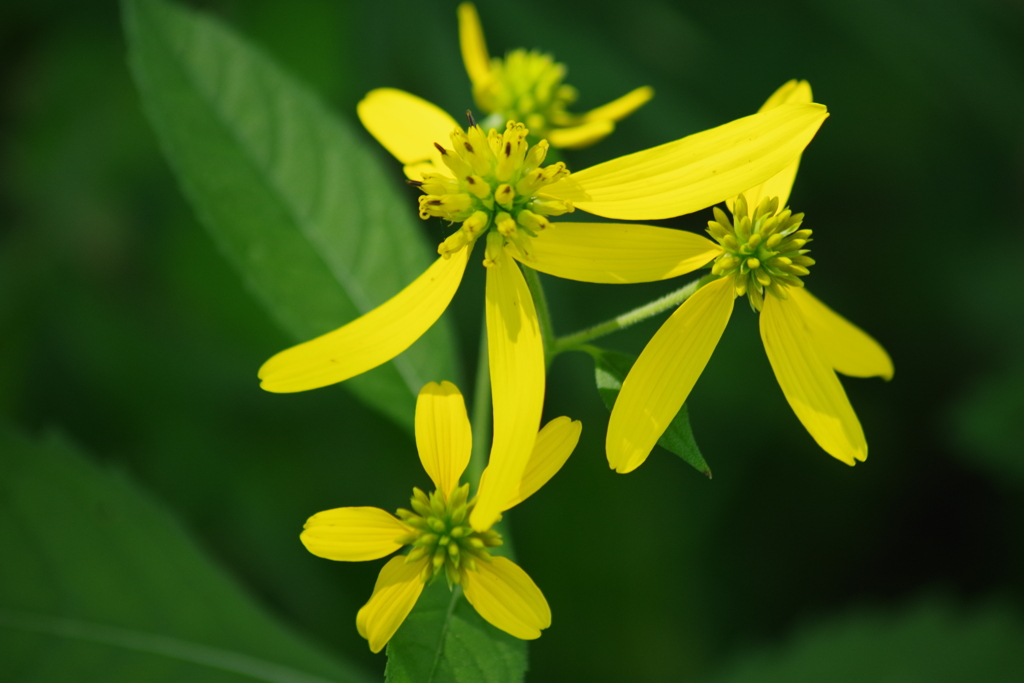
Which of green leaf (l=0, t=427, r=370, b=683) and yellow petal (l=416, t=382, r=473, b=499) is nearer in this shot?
yellow petal (l=416, t=382, r=473, b=499)

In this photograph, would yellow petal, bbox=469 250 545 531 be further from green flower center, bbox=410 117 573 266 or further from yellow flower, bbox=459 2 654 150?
yellow flower, bbox=459 2 654 150

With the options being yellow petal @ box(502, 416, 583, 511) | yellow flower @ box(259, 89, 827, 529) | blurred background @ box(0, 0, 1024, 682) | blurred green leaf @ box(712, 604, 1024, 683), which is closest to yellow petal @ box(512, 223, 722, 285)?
yellow flower @ box(259, 89, 827, 529)

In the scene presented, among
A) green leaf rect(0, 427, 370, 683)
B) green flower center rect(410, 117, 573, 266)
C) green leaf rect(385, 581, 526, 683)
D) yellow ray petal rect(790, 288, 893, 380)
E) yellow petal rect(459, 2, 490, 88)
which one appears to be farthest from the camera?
yellow petal rect(459, 2, 490, 88)

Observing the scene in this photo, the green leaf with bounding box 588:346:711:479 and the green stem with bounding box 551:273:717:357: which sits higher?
the green stem with bounding box 551:273:717:357

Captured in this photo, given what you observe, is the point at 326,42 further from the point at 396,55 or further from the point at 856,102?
the point at 856,102

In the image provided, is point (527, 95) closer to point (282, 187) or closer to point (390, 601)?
point (282, 187)

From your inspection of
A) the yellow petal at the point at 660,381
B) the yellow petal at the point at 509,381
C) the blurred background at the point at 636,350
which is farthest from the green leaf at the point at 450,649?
the blurred background at the point at 636,350

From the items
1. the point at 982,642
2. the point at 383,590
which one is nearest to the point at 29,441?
the point at 383,590
